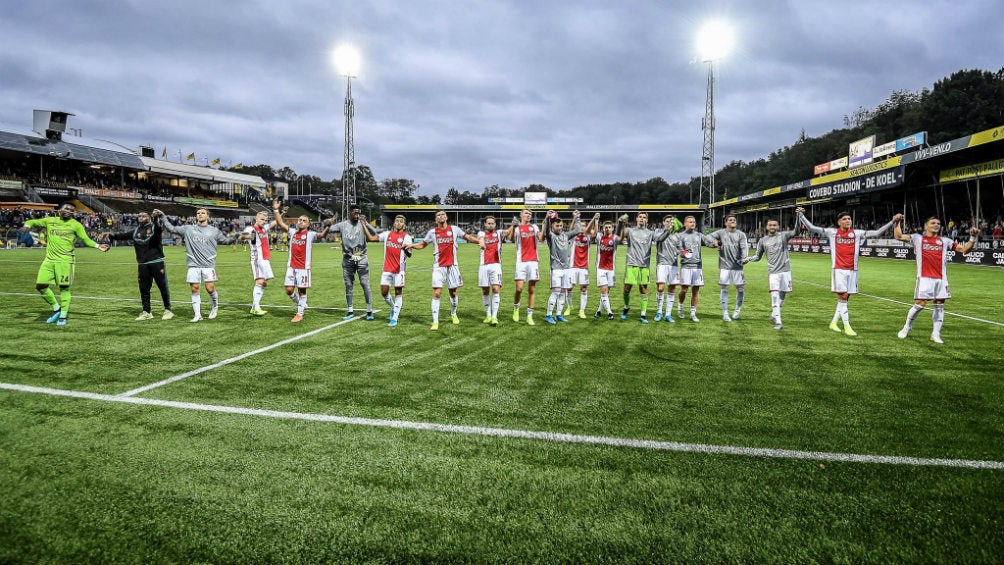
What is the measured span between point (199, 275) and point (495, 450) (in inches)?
317

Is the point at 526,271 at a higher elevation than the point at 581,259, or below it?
below

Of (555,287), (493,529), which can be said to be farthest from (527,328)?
(493,529)

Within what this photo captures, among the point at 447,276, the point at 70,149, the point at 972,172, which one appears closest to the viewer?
the point at 447,276

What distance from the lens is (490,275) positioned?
890 centimetres

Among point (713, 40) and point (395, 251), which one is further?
point (713, 40)

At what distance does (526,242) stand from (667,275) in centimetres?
298

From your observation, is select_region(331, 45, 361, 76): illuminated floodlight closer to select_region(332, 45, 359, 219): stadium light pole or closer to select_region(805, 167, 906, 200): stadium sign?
select_region(332, 45, 359, 219): stadium light pole

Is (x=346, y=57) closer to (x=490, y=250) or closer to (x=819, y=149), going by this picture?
(x=490, y=250)

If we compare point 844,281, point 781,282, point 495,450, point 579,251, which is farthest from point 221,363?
point 844,281

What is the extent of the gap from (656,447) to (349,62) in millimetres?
40078

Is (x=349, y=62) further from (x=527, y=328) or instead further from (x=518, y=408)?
(x=518, y=408)

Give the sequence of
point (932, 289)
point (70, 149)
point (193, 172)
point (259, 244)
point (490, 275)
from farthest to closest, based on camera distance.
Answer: point (193, 172), point (70, 149), point (259, 244), point (490, 275), point (932, 289)

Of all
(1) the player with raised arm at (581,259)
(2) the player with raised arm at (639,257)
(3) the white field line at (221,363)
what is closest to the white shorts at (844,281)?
(2) the player with raised arm at (639,257)

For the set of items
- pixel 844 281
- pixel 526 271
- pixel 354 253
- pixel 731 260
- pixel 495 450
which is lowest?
pixel 495 450
